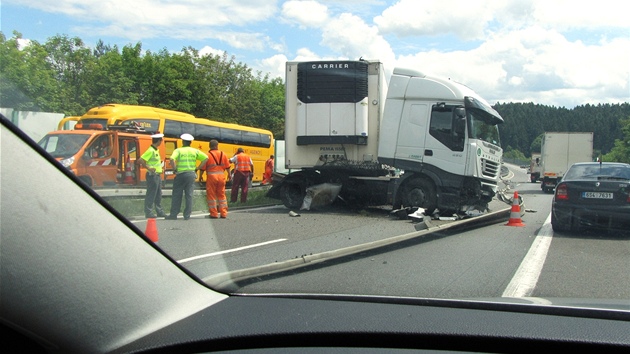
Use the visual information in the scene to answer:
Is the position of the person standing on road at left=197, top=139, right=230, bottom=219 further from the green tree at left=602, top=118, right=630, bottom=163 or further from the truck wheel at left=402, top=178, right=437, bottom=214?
the truck wheel at left=402, top=178, right=437, bottom=214

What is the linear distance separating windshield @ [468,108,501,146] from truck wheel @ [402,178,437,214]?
57.9 inches

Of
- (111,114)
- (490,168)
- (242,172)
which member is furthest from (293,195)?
(111,114)

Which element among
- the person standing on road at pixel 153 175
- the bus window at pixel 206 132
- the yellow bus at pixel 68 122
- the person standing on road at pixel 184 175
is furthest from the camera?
the bus window at pixel 206 132

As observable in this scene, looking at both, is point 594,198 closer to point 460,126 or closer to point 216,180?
point 216,180

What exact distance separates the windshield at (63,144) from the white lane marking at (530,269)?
2.30 metres

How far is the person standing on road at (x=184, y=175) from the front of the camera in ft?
13.0

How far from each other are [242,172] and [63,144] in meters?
5.52

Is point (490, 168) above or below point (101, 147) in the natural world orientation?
below

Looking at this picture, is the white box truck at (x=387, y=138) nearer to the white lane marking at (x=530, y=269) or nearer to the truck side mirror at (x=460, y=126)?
the truck side mirror at (x=460, y=126)

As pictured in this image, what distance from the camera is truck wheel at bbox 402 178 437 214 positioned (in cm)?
1252

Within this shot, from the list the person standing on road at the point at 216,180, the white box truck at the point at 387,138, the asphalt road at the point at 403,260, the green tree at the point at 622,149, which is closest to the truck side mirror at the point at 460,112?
the white box truck at the point at 387,138

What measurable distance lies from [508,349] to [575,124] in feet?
12.2

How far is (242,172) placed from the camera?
7738mm

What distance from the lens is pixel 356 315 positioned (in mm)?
2430
